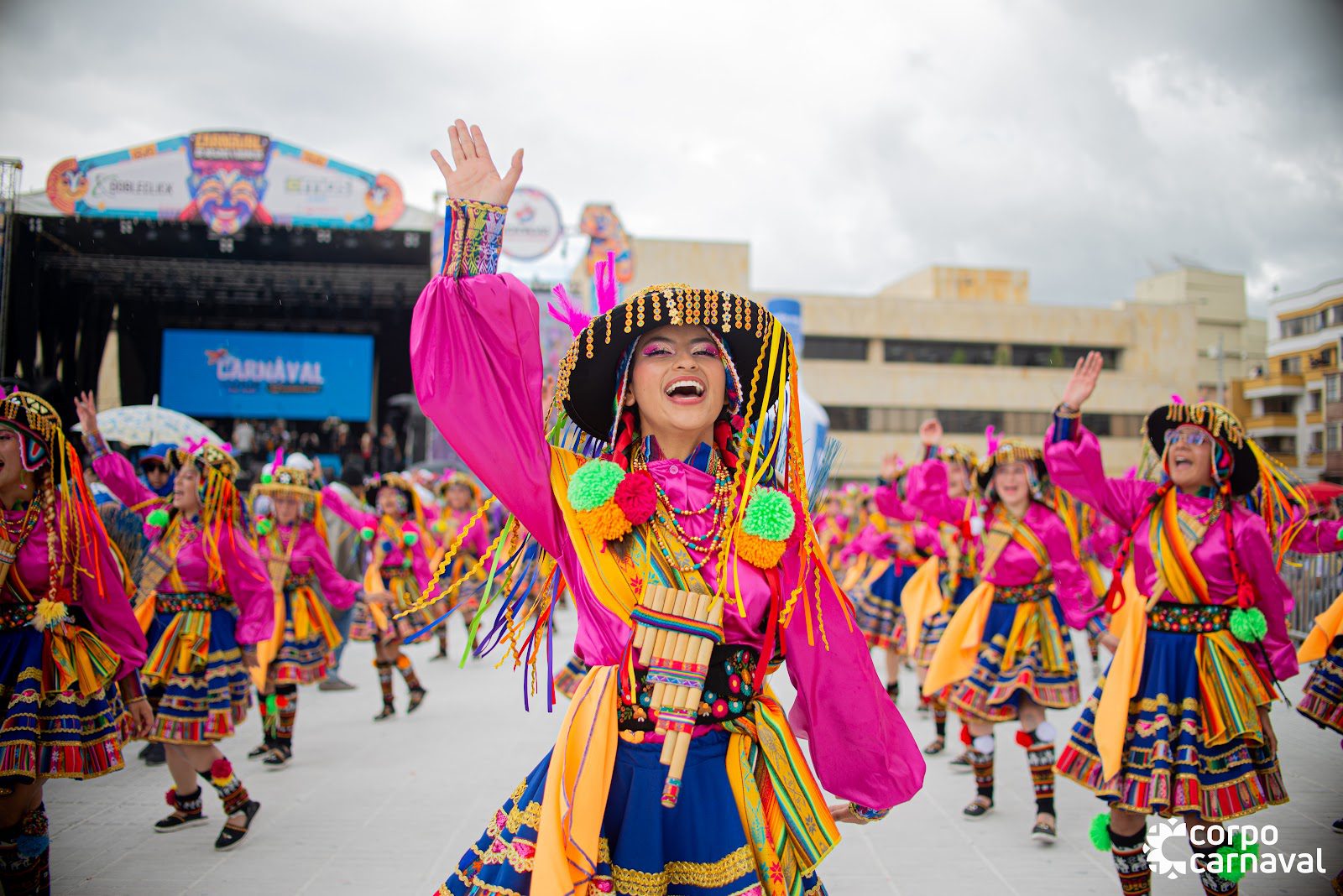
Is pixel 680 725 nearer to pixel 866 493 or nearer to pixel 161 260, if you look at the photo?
pixel 866 493

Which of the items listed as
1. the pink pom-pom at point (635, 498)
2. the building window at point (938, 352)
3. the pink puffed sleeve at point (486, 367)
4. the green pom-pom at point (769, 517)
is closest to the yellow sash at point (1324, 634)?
the green pom-pom at point (769, 517)

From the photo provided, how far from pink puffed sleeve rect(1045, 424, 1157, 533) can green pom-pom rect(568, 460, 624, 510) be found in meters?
2.51

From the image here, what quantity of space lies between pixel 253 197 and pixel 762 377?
1758cm

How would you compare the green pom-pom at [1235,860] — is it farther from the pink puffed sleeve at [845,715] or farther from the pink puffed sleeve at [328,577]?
the pink puffed sleeve at [328,577]

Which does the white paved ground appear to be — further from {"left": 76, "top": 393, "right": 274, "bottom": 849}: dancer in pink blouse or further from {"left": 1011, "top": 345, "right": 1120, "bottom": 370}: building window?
{"left": 1011, "top": 345, "right": 1120, "bottom": 370}: building window

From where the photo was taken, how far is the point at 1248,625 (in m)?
4.11

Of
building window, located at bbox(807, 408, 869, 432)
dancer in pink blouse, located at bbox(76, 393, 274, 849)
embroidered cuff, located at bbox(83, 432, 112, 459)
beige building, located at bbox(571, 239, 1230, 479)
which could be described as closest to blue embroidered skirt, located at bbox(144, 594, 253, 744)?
dancer in pink blouse, located at bbox(76, 393, 274, 849)

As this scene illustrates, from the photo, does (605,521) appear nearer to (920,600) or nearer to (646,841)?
(646,841)

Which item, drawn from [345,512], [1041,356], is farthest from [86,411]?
[1041,356]

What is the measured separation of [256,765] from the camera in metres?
6.97

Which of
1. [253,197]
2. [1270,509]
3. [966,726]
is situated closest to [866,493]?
[966,726]

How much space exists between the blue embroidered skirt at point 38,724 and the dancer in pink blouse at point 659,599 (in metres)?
2.65

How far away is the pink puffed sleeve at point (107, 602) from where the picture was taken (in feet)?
14.1

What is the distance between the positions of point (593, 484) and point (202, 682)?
409 centimetres
